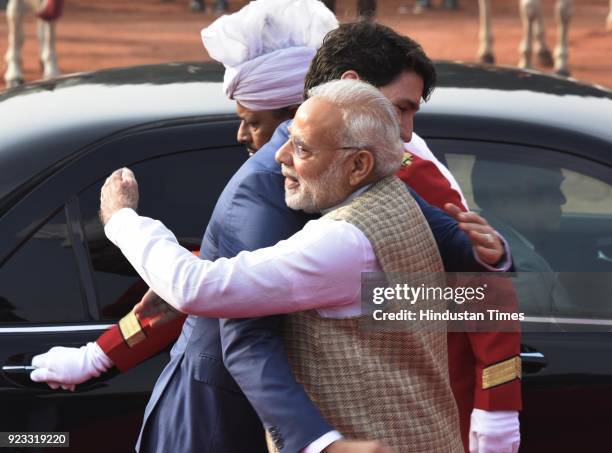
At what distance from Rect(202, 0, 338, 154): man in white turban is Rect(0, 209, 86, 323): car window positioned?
572mm

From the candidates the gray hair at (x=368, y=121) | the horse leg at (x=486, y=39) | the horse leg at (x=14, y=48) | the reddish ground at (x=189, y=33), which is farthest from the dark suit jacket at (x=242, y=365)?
the horse leg at (x=486, y=39)

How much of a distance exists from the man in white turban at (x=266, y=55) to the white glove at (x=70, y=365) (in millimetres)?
633

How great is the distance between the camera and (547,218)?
3785 millimetres

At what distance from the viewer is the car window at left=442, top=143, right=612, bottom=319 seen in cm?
359

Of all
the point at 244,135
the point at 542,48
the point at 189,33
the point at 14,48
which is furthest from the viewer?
the point at 189,33

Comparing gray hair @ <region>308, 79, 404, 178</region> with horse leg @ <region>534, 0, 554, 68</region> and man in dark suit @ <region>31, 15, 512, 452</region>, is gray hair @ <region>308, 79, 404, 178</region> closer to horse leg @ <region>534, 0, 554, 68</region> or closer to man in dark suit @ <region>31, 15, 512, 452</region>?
man in dark suit @ <region>31, 15, 512, 452</region>

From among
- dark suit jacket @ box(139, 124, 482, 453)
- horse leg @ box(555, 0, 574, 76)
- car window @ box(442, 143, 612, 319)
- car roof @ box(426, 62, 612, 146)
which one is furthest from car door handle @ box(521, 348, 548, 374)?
horse leg @ box(555, 0, 574, 76)

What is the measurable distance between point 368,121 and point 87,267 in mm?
1152

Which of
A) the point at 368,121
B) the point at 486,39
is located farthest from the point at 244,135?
the point at 486,39

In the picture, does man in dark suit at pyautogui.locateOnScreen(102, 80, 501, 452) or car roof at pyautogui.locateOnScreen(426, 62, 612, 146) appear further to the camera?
car roof at pyautogui.locateOnScreen(426, 62, 612, 146)

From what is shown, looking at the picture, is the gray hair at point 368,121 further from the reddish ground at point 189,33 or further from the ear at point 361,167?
the reddish ground at point 189,33

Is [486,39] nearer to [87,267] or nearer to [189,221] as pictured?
[189,221]

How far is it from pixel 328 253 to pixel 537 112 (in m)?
1.39

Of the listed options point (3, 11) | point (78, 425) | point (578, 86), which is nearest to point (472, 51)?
point (3, 11)
